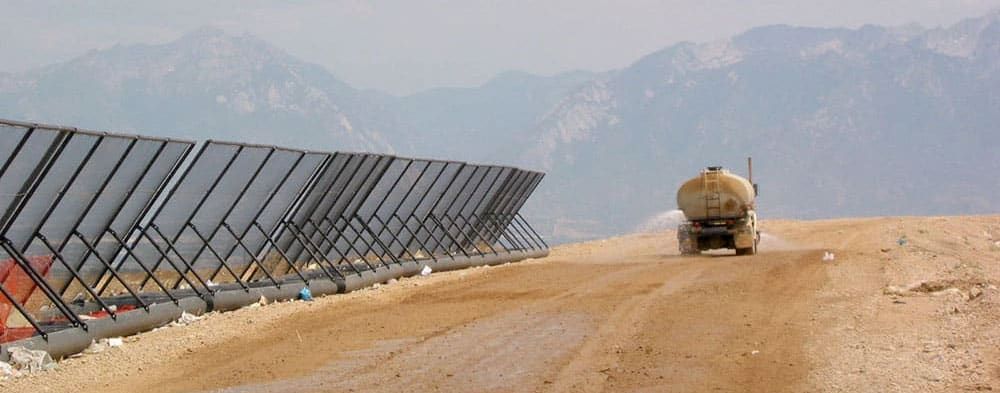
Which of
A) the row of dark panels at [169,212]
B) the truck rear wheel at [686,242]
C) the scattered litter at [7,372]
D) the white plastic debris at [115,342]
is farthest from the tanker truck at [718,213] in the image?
the scattered litter at [7,372]

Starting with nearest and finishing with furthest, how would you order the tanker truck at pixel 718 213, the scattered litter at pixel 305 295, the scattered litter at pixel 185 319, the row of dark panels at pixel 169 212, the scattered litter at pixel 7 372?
the scattered litter at pixel 7 372 → the row of dark panels at pixel 169 212 → the scattered litter at pixel 185 319 → the scattered litter at pixel 305 295 → the tanker truck at pixel 718 213

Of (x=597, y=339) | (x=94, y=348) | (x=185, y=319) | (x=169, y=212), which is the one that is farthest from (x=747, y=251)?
(x=94, y=348)

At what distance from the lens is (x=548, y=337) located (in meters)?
13.8

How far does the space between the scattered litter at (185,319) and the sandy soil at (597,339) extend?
0.32 metres

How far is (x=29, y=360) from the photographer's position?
12875 mm

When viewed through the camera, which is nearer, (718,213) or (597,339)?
(597,339)

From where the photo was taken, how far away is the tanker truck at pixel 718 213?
3294 centimetres

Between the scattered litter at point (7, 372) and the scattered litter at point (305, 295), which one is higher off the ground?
the scattered litter at point (7, 372)

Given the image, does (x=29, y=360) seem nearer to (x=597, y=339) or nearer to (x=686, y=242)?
(x=597, y=339)

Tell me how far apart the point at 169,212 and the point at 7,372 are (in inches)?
217

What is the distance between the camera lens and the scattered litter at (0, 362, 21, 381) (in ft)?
40.7

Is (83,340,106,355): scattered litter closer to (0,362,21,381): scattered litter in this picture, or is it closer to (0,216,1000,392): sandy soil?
(0,216,1000,392): sandy soil

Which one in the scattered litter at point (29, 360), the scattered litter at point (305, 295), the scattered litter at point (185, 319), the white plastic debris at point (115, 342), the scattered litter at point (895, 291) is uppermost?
the scattered litter at point (29, 360)

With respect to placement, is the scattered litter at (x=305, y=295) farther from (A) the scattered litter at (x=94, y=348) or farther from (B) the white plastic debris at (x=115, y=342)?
(A) the scattered litter at (x=94, y=348)
